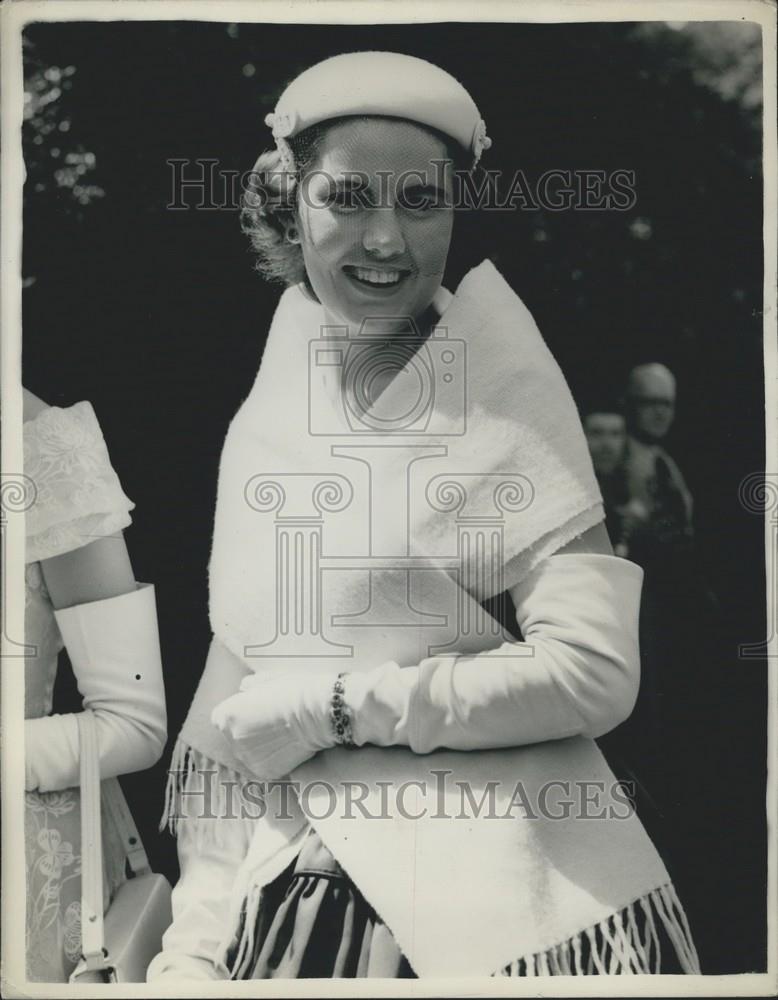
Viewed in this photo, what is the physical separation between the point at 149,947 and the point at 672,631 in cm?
139

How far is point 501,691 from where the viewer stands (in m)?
3.30

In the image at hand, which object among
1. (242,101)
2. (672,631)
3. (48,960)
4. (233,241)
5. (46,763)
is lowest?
(48,960)

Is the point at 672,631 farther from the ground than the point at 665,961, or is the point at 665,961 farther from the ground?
the point at 672,631

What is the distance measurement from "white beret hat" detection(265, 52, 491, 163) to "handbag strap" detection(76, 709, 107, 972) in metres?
1.52

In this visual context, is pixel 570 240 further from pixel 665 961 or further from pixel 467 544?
pixel 665 961

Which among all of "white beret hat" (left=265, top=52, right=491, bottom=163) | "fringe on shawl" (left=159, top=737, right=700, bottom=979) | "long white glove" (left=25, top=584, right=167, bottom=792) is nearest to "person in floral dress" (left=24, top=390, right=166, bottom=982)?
"long white glove" (left=25, top=584, right=167, bottom=792)

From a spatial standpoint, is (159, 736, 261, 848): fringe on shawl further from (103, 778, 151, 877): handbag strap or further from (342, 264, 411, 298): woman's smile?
(342, 264, 411, 298): woman's smile

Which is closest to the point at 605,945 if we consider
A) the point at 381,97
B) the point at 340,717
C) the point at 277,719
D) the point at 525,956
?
the point at 525,956

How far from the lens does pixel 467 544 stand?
3408 millimetres

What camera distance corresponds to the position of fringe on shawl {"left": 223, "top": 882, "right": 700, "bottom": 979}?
3336mm

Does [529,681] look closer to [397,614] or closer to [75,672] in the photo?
[397,614]

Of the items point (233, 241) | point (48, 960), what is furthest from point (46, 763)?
point (233, 241)

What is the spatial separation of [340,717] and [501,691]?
1.18 feet

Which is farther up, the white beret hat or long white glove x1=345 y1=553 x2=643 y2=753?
the white beret hat
